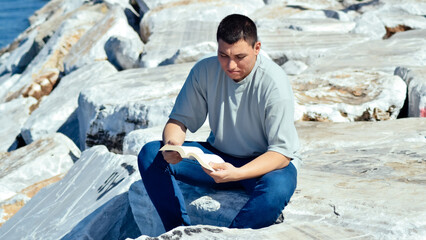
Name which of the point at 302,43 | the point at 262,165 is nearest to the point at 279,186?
the point at 262,165

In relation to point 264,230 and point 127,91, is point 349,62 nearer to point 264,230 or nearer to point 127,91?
point 127,91

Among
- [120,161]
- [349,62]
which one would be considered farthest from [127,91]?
[349,62]

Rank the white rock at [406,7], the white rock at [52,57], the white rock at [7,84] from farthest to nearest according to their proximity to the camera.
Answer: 1. the white rock at [7,84]
2. the white rock at [406,7]
3. the white rock at [52,57]

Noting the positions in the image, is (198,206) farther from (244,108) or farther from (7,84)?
(7,84)

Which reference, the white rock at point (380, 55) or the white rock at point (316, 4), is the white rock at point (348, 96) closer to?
the white rock at point (380, 55)

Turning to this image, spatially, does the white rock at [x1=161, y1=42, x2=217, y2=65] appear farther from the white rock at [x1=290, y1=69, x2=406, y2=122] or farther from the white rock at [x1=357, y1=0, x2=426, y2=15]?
the white rock at [x1=357, y1=0, x2=426, y2=15]

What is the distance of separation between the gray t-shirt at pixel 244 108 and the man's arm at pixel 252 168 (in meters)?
0.03

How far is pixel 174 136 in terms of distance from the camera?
8.52ft

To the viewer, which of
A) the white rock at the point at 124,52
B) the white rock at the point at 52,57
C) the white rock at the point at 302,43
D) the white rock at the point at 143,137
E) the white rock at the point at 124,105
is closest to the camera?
the white rock at the point at 143,137

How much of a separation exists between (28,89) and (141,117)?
133 inches

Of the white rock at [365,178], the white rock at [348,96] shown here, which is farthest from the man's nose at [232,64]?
the white rock at [348,96]

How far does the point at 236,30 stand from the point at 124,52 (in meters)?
4.52

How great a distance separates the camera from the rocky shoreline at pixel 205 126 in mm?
2465

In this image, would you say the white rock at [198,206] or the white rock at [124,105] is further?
the white rock at [124,105]
